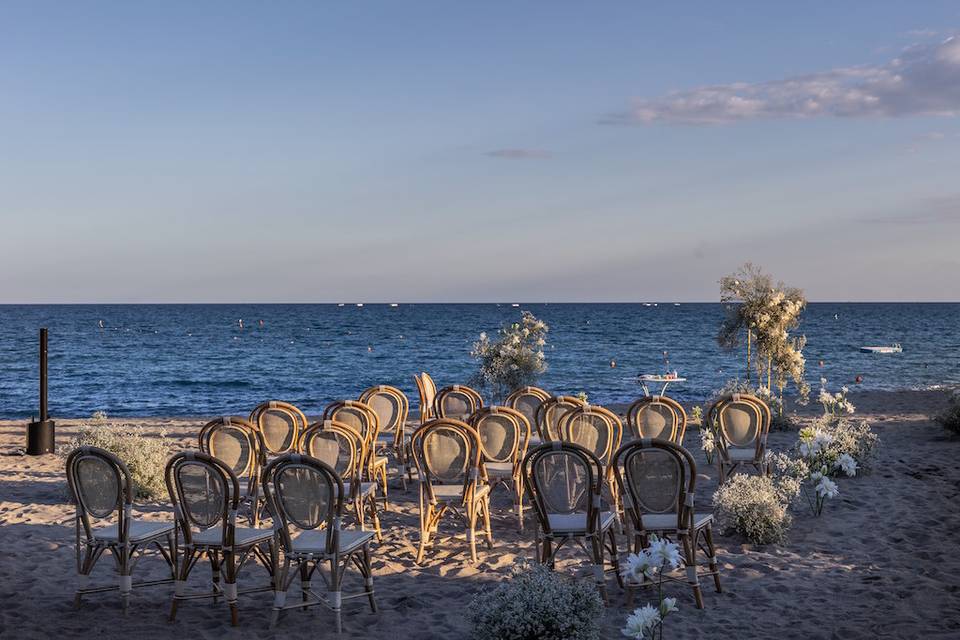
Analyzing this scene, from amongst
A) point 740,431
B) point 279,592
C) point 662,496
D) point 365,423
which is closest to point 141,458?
point 365,423

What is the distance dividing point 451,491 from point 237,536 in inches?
74.9

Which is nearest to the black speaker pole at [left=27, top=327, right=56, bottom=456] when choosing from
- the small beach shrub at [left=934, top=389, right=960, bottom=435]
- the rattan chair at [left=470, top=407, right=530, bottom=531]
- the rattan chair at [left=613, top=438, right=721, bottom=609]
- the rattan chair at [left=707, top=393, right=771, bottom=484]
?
the rattan chair at [left=470, top=407, right=530, bottom=531]

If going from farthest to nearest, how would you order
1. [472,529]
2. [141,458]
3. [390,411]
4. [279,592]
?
[390,411] < [141,458] < [472,529] < [279,592]

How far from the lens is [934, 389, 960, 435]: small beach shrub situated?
12.1 metres

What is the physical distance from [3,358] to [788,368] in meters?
40.5

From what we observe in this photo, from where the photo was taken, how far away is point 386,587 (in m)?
6.17

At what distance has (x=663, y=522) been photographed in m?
5.82

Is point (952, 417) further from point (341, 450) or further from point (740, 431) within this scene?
point (341, 450)

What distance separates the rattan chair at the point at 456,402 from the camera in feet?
33.4

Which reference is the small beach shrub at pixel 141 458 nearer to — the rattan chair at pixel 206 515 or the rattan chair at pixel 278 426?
the rattan chair at pixel 278 426

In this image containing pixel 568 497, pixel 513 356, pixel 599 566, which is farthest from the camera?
pixel 513 356

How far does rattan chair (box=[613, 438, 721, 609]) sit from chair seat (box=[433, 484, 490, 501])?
152cm

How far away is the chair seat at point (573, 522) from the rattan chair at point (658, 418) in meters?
2.39

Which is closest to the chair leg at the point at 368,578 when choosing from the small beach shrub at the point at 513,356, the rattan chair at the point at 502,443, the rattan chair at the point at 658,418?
the rattan chair at the point at 502,443
